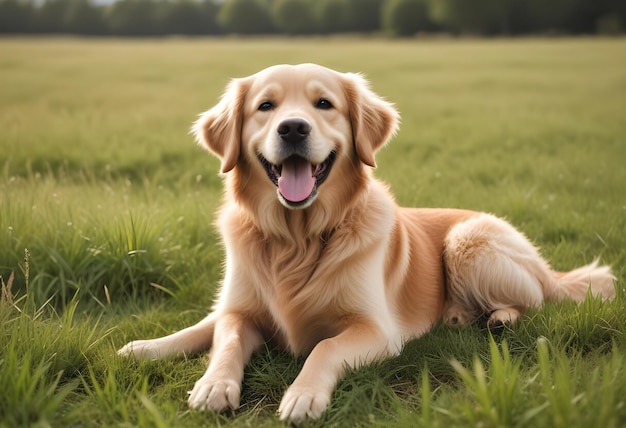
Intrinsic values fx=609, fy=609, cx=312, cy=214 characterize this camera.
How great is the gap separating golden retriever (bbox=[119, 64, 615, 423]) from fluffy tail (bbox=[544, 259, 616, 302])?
1 cm

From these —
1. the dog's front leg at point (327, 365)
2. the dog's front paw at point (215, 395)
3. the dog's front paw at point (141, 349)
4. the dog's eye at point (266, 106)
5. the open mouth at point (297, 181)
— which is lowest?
the dog's front paw at point (141, 349)

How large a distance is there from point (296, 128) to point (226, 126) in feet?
2.06

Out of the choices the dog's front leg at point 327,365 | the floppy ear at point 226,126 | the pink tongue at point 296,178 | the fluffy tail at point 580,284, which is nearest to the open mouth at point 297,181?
the pink tongue at point 296,178

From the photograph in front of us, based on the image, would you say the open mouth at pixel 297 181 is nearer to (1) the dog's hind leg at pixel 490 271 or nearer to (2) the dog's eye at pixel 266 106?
(2) the dog's eye at pixel 266 106

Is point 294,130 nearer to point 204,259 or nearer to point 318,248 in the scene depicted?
point 318,248

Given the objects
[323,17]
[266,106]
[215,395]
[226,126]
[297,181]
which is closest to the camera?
[215,395]

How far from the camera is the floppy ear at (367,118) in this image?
128 inches

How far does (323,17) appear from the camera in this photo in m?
42.7

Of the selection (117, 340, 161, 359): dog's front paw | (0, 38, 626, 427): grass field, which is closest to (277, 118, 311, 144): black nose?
(0, 38, 626, 427): grass field

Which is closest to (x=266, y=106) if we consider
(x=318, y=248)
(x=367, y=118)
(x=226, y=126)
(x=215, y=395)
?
(x=226, y=126)

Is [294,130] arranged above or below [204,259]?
above

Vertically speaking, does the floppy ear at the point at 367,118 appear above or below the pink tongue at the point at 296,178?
above

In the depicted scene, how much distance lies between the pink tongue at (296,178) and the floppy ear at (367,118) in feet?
1.19

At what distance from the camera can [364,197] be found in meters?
3.30
